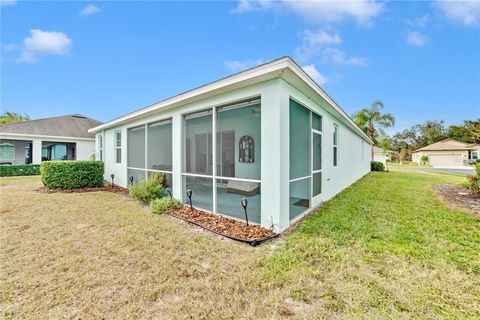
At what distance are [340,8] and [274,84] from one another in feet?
19.5

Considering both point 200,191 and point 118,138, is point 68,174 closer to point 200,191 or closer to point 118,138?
point 118,138

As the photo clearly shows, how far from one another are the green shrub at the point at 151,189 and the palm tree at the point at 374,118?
74.5 ft

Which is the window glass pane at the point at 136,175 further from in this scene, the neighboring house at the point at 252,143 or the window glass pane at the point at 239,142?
the window glass pane at the point at 239,142

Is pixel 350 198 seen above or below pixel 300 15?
below

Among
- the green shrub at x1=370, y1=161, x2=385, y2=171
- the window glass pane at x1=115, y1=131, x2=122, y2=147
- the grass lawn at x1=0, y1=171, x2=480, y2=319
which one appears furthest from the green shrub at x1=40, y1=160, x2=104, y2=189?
the green shrub at x1=370, y1=161, x2=385, y2=171

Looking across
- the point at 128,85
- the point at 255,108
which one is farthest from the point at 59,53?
the point at 255,108

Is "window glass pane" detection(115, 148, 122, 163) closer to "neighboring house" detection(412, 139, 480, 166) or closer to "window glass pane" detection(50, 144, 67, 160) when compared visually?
"window glass pane" detection(50, 144, 67, 160)

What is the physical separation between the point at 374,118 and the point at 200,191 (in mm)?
23879

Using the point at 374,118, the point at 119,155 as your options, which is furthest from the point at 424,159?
the point at 119,155

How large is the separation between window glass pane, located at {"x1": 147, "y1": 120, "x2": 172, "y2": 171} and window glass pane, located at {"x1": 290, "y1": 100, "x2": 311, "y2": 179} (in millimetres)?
3862

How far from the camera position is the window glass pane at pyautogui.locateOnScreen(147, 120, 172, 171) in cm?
675

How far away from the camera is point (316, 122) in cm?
611

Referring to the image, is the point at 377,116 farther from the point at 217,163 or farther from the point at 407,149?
the point at 407,149

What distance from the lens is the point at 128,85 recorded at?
16531 mm
